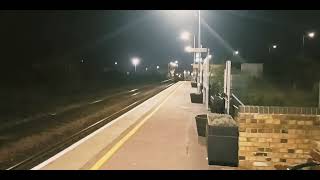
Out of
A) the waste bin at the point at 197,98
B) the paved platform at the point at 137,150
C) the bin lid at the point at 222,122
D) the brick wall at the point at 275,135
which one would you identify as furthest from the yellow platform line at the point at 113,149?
the waste bin at the point at 197,98

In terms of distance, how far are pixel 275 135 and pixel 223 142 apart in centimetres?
94

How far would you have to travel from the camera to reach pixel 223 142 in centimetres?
752

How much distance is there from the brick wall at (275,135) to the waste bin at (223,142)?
19 centimetres

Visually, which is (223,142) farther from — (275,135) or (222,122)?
(275,135)

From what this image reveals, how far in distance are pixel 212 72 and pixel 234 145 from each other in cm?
1537

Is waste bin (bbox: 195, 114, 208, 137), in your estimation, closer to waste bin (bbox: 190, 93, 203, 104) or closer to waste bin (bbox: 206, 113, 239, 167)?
waste bin (bbox: 206, 113, 239, 167)

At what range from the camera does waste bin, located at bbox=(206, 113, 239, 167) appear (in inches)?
295

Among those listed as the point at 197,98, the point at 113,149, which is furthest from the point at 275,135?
the point at 197,98

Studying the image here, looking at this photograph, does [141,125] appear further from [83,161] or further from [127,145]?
[83,161]

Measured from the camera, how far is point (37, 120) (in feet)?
58.0

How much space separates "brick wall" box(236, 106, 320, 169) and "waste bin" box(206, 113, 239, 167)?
7.6 inches

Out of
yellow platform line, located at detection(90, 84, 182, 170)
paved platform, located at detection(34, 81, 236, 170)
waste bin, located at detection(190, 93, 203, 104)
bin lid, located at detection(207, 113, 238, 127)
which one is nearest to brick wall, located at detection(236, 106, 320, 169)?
bin lid, located at detection(207, 113, 238, 127)

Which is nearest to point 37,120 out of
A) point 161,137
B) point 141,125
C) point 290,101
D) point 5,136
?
point 5,136
